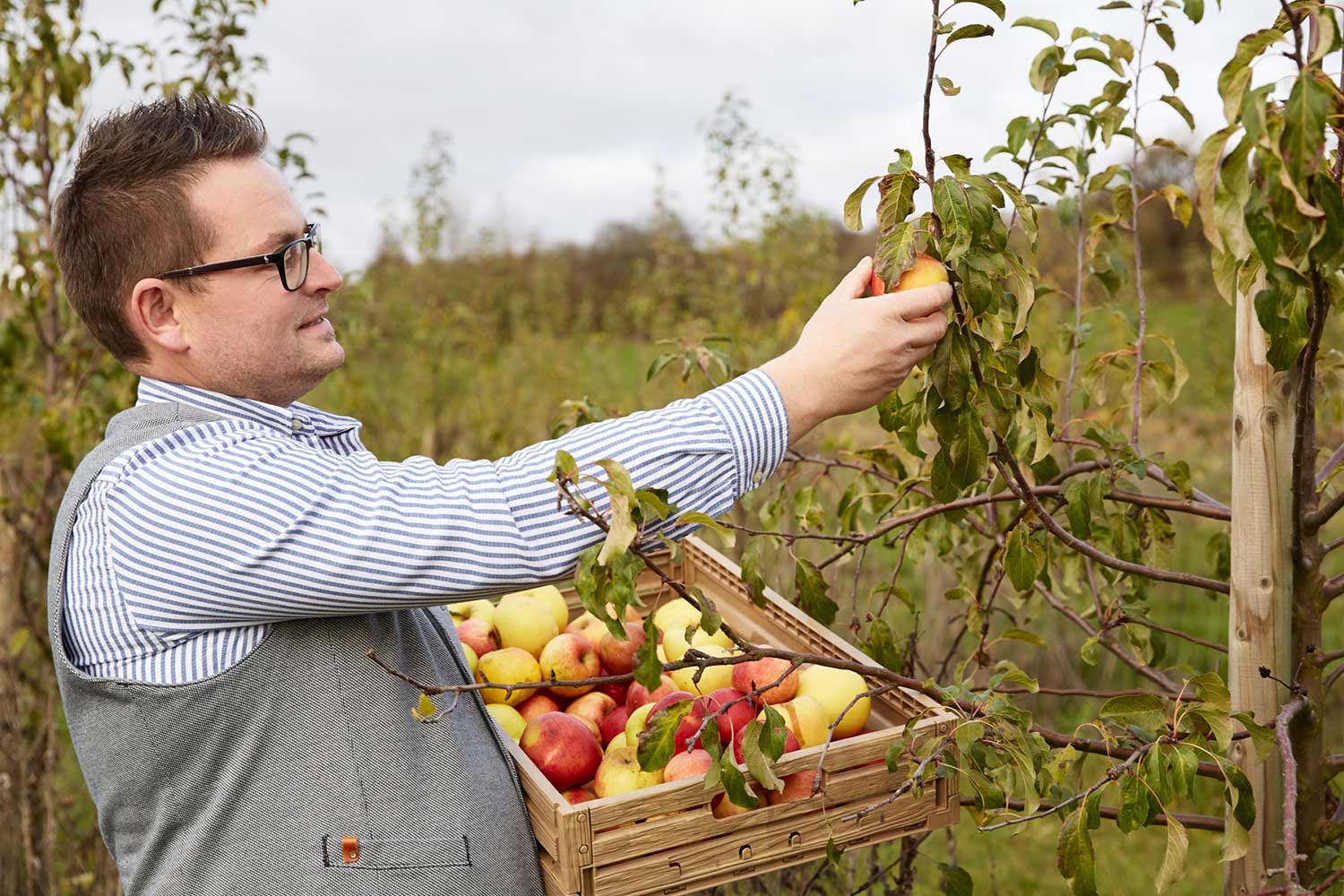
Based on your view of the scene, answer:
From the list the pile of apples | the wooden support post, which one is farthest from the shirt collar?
the wooden support post

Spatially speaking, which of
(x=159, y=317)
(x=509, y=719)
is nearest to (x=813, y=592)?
(x=509, y=719)

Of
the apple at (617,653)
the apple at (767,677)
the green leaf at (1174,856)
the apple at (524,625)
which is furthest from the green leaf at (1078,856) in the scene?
the apple at (524,625)

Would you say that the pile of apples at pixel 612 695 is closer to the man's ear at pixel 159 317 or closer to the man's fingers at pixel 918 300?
the man's fingers at pixel 918 300

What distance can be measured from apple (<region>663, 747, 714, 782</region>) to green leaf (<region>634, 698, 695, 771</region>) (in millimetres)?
160

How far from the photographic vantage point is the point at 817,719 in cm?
162

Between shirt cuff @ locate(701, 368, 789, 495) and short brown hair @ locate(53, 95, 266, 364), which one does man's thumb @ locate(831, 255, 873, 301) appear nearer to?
shirt cuff @ locate(701, 368, 789, 495)

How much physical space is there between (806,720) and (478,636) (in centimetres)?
66

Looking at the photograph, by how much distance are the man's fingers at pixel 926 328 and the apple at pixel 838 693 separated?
0.52 m

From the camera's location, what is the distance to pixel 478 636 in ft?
6.72

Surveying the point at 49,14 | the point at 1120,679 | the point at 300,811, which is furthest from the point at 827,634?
the point at 1120,679

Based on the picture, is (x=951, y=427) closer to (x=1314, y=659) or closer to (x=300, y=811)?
(x=1314, y=659)

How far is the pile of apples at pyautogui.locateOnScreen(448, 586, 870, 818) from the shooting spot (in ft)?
5.13

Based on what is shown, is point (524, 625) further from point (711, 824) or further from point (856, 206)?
point (856, 206)

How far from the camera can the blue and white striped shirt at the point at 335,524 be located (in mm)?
1366
